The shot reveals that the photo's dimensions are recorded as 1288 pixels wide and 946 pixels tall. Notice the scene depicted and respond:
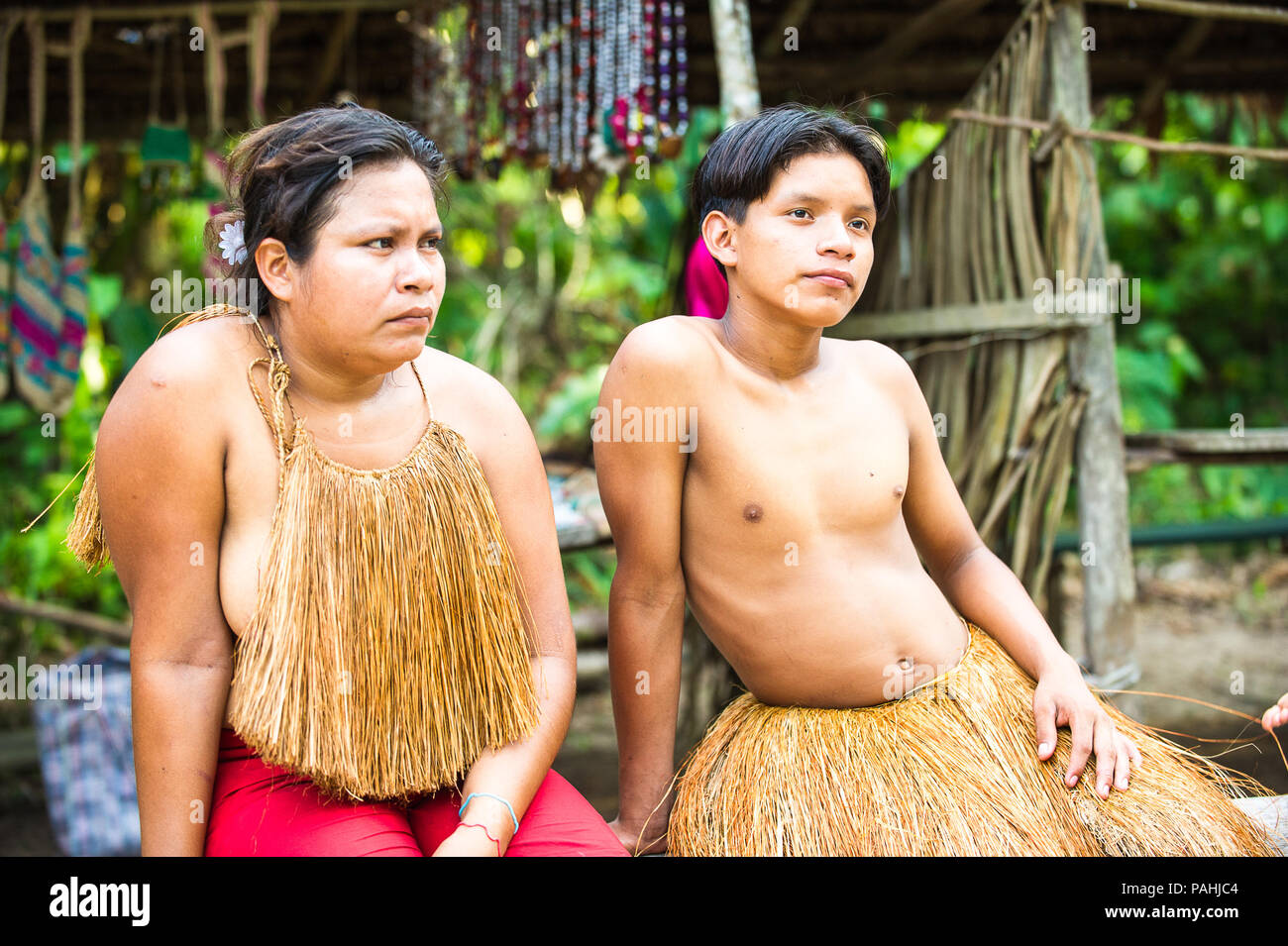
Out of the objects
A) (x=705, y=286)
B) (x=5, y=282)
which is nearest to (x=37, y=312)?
(x=5, y=282)

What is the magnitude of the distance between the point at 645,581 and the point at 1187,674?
15.6ft

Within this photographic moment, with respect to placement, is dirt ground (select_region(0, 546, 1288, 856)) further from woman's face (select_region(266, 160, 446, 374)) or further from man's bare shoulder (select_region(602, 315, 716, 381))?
woman's face (select_region(266, 160, 446, 374))

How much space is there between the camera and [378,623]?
1.57 meters

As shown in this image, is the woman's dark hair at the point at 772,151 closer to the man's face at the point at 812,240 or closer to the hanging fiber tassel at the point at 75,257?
the man's face at the point at 812,240

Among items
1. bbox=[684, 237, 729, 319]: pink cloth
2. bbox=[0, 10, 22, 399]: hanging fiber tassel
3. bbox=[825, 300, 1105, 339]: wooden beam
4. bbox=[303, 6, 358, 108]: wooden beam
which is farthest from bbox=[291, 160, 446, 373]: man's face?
bbox=[0, 10, 22, 399]: hanging fiber tassel

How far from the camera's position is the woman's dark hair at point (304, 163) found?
1.52 m

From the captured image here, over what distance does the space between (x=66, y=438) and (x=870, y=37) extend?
4759 mm

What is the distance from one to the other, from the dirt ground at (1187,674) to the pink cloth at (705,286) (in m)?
1.65

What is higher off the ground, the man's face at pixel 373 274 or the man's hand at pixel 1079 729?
the man's face at pixel 373 274

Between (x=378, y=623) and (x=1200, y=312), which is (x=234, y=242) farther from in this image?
(x=1200, y=312)

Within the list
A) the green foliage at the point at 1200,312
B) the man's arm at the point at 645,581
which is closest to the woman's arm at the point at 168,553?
the man's arm at the point at 645,581

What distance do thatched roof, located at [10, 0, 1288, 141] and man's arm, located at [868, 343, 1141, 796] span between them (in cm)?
254
